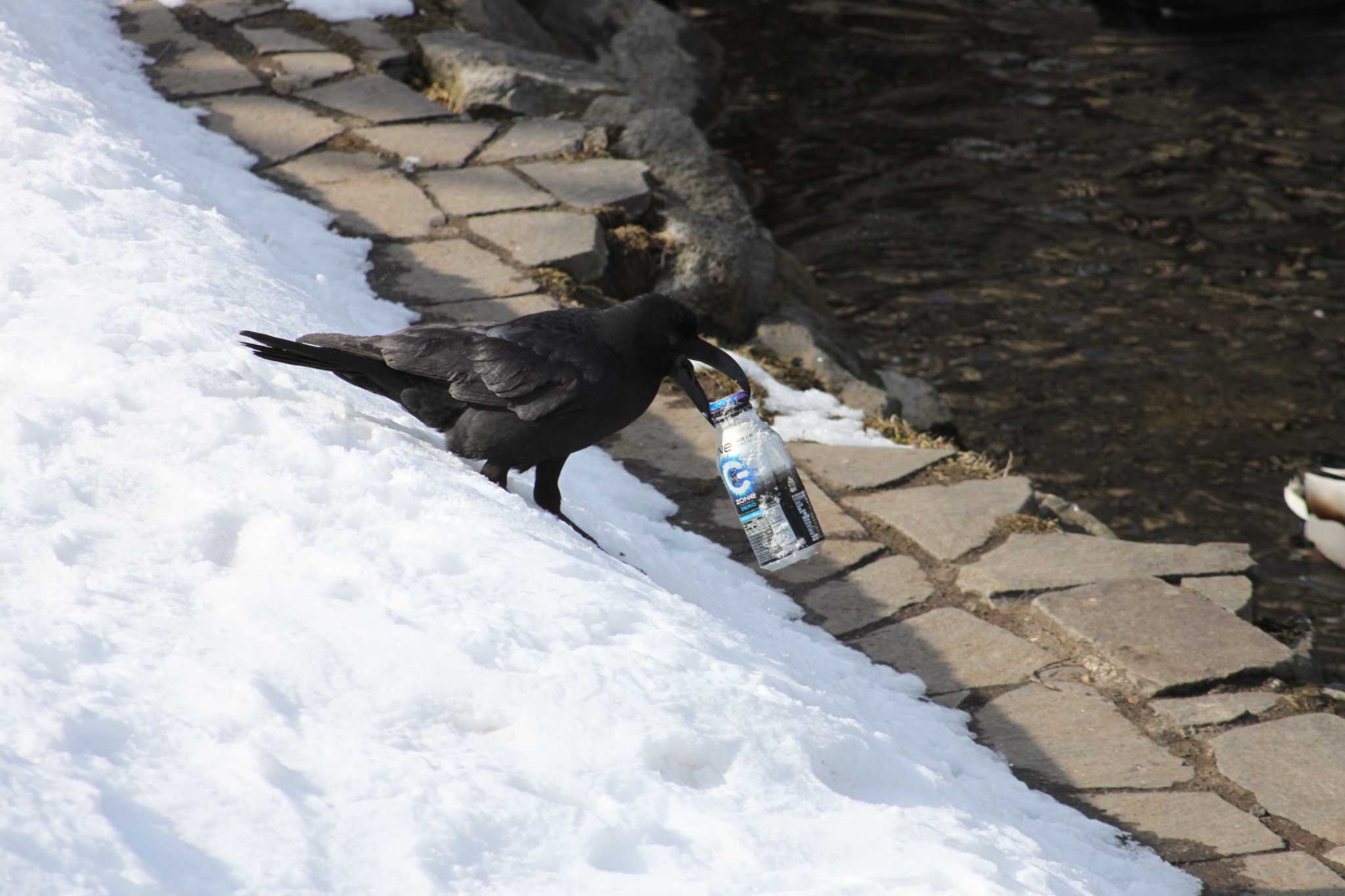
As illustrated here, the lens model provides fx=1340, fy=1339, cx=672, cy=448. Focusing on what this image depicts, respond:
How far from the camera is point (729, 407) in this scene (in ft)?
9.41

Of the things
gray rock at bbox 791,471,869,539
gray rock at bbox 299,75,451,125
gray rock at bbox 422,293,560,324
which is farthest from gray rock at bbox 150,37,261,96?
gray rock at bbox 791,471,869,539

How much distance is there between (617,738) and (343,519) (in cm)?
72

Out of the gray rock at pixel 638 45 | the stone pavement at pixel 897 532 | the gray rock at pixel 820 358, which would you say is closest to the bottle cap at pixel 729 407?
the stone pavement at pixel 897 532

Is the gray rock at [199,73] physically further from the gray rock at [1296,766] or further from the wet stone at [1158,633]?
the gray rock at [1296,766]

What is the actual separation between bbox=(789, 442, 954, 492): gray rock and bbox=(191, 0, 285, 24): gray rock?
13.5 ft

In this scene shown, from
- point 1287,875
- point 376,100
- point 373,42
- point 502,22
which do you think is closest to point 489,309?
point 376,100

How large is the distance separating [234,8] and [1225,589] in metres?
5.59

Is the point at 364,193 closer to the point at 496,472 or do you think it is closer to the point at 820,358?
the point at 820,358

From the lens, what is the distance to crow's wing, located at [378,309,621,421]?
2.86m

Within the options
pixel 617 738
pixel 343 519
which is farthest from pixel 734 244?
pixel 617 738

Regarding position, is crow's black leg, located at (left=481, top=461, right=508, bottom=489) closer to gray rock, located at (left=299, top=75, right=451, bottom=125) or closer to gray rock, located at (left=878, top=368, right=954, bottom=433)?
gray rock, located at (left=299, top=75, right=451, bottom=125)

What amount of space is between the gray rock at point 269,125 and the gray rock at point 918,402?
2780mm

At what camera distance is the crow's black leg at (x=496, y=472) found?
2.96 meters

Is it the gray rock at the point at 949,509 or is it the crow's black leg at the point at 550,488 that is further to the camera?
the gray rock at the point at 949,509
